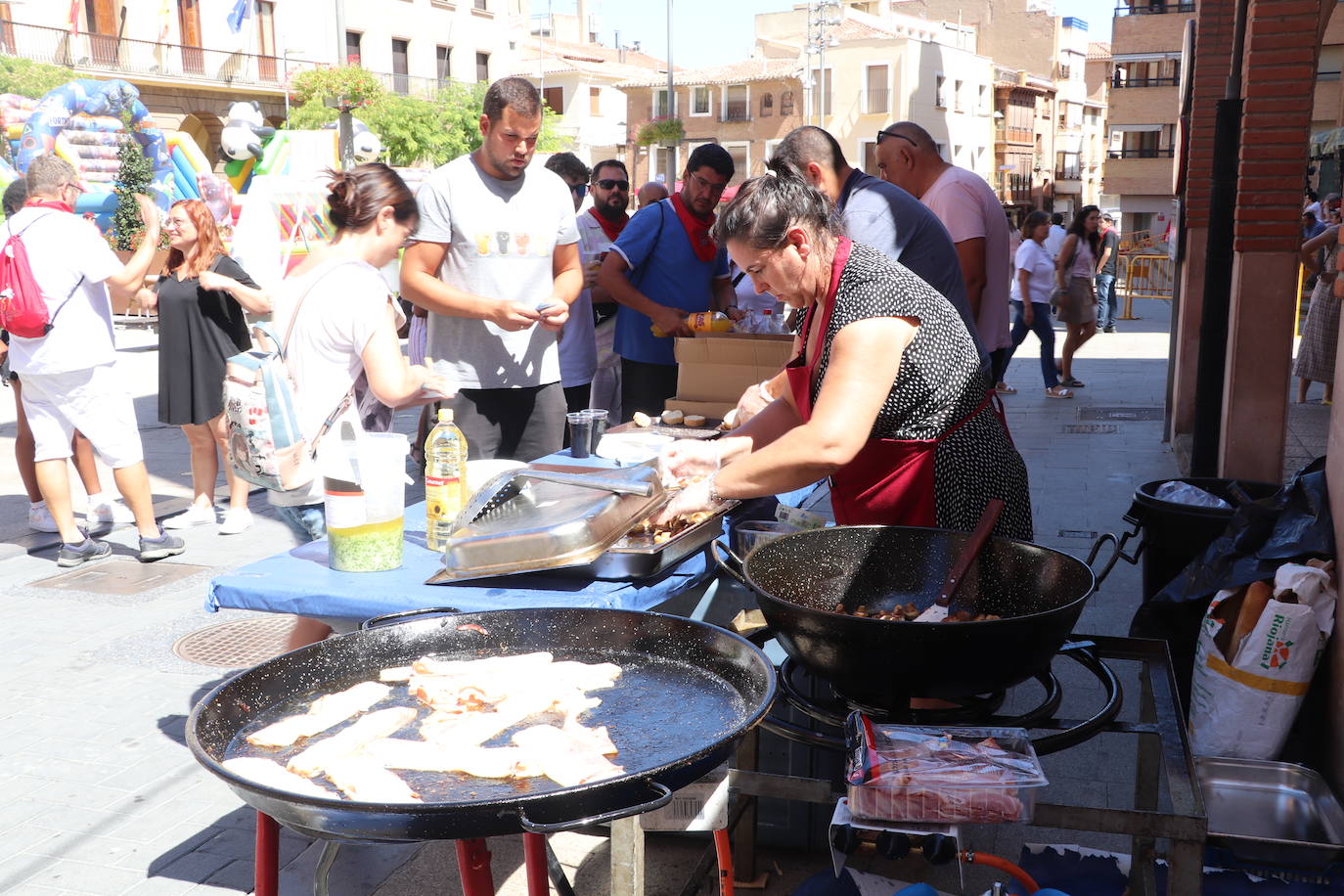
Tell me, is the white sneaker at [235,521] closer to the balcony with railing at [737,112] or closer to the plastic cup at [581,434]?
the plastic cup at [581,434]

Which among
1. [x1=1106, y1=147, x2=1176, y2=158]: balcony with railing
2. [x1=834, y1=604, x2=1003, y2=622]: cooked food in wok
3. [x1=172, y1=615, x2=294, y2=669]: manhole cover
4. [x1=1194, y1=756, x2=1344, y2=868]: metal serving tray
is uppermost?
[x1=1106, y1=147, x2=1176, y2=158]: balcony with railing

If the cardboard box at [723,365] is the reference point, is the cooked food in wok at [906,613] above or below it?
below

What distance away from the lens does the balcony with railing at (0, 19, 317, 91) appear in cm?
3566

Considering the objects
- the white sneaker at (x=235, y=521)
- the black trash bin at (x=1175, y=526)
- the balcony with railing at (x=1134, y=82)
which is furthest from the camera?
the balcony with railing at (x=1134, y=82)

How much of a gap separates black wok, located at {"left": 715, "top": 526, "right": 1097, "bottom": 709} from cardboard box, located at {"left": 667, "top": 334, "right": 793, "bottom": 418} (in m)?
1.95

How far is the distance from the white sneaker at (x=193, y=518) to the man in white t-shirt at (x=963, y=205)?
4.49 meters

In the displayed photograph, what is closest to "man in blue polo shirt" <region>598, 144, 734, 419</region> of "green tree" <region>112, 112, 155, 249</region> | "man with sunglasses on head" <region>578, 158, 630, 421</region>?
"man with sunglasses on head" <region>578, 158, 630, 421</region>

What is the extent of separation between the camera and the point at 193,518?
7180mm

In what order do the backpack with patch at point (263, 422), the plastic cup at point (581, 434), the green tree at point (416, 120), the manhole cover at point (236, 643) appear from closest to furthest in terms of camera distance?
1. the backpack with patch at point (263, 422)
2. the plastic cup at point (581, 434)
3. the manhole cover at point (236, 643)
4. the green tree at point (416, 120)

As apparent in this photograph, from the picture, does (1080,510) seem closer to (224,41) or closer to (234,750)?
(234,750)

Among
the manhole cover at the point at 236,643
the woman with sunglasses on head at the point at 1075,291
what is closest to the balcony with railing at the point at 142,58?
the woman with sunglasses on head at the point at 1075,291

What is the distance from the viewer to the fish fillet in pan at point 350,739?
6.21 ft

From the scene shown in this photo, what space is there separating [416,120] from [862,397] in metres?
42.3

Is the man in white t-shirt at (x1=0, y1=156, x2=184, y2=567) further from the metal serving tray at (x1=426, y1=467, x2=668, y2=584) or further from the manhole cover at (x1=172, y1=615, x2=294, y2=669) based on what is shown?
the metal serving tray at (x1=426, y1=467, x2=668, y2=584)
